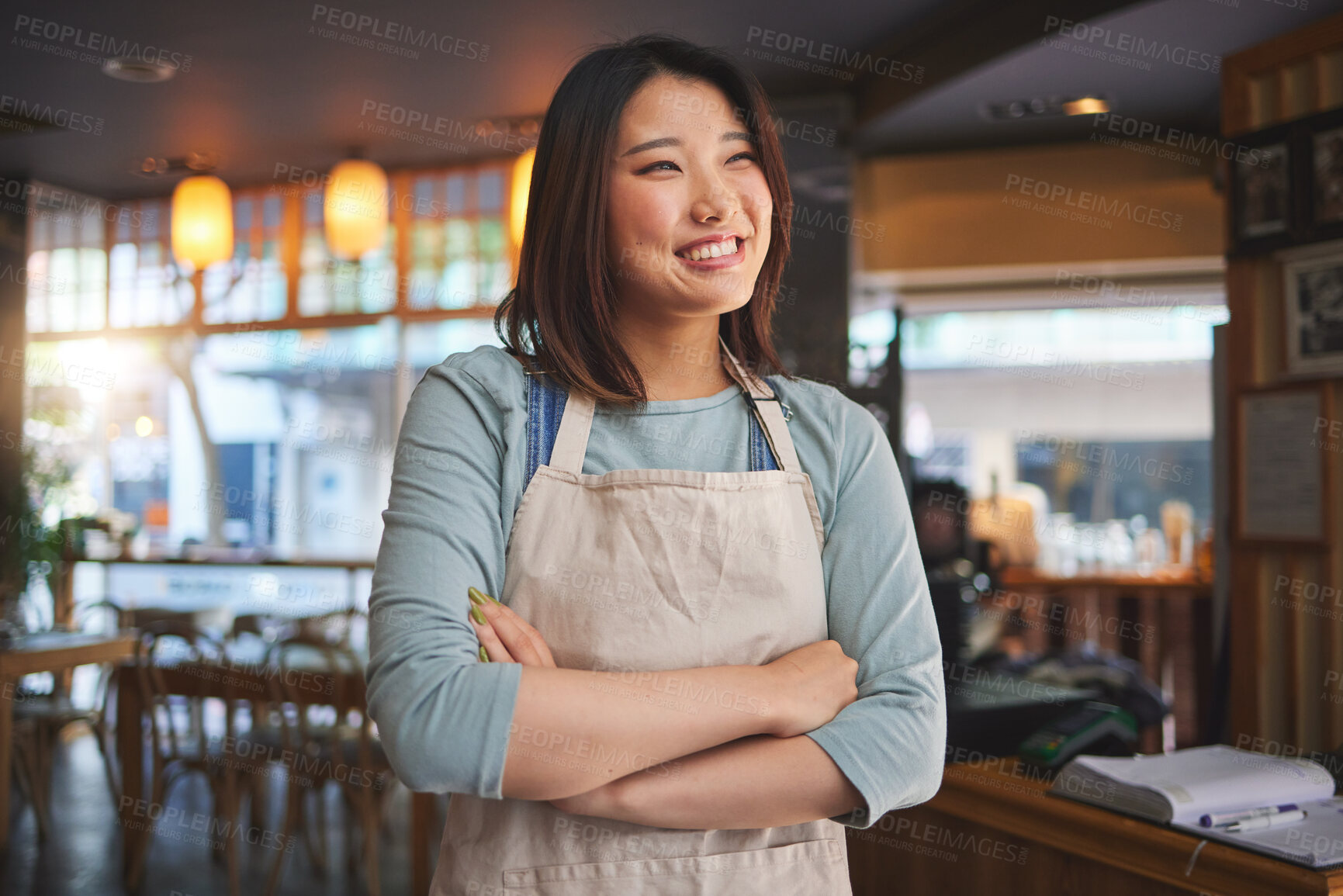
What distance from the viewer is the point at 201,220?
466 centimetres

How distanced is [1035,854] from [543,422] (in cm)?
115

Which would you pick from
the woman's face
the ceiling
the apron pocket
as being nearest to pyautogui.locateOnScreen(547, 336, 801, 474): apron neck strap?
the woman's face

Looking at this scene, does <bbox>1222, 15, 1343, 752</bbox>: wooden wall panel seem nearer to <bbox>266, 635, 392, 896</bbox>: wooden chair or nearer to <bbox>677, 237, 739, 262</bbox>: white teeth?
<bbox>677, 237, 739, 262</bbox>: white teeth

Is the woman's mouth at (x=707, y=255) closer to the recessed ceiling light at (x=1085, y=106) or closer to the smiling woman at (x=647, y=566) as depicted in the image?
the smiling woman at (x=647, y=566)

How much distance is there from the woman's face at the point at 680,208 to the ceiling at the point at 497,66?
280cm

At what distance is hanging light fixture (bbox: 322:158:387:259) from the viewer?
455 centimetres

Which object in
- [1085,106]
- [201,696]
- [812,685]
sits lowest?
[201,696]

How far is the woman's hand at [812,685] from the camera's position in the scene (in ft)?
3.32

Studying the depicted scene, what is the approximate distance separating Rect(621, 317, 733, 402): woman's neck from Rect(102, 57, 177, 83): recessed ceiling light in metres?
4.48

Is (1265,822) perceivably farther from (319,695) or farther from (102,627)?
(102,627)

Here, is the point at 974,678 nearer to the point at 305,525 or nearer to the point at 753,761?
the point at 753,761

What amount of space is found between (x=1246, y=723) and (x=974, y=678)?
916 millimetres

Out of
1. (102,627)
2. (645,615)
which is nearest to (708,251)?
(645,615)

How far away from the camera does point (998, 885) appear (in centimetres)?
176
